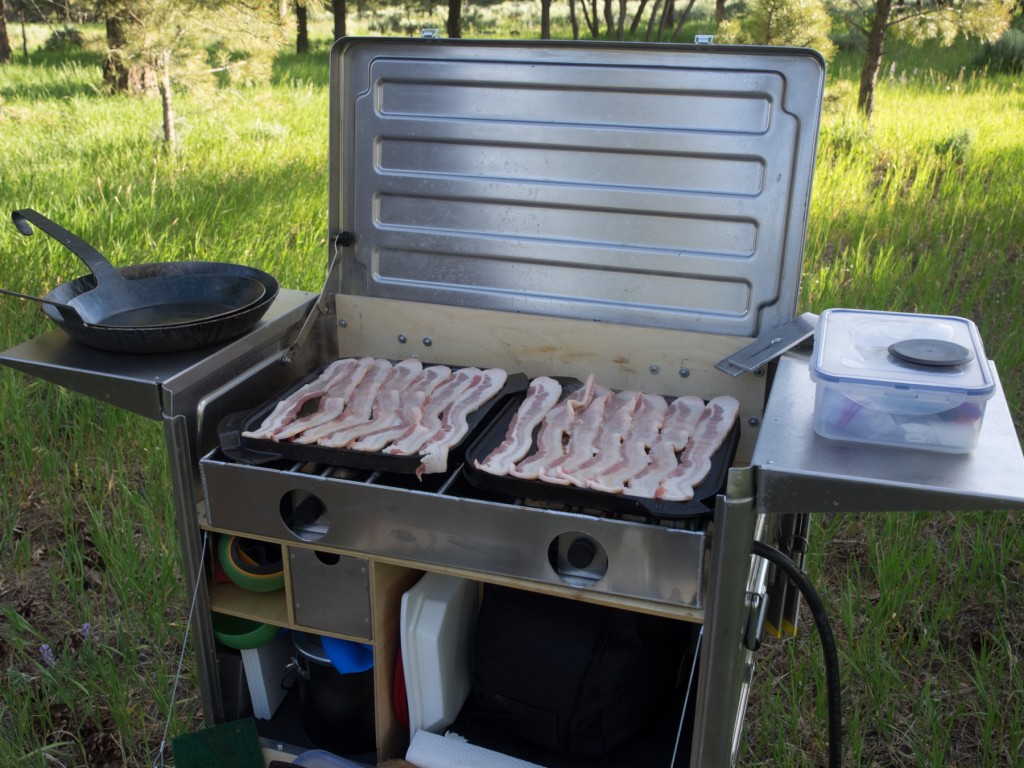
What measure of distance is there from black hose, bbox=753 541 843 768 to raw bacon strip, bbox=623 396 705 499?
0.20 m

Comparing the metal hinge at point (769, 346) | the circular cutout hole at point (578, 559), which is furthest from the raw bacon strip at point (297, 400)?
the metal hinge at point (769, 346)

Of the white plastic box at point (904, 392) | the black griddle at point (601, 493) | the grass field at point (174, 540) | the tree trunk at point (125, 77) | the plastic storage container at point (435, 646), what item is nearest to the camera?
the white plastic box at point (904, 392)

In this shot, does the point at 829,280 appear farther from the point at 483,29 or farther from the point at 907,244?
the point at 483,29

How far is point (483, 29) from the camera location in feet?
73.2

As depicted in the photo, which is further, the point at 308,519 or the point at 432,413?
the point at 432,413

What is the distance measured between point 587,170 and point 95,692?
1760 mm

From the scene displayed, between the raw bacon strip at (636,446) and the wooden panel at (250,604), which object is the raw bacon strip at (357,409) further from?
the raw bacon strip at (636,446)

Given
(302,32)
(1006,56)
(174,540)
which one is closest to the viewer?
(174,540)

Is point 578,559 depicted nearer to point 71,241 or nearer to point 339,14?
point 71,241

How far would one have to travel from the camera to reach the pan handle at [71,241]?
5.83 feet

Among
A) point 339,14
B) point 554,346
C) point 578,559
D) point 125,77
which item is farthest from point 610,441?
point 339,14

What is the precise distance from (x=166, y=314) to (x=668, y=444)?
1.12 m

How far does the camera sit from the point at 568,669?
73.8 inches

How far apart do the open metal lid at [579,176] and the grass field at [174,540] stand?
103 centimetres
